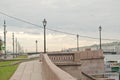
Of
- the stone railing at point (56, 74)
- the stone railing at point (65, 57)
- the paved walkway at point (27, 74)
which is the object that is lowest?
the paved walkway at point (27, 74)

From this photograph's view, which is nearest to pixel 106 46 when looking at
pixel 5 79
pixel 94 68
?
pixel 94 68

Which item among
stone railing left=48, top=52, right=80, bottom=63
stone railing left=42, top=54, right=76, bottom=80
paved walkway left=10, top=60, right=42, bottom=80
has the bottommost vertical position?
paved walkway left=10, top=60, right=42, bottom=80

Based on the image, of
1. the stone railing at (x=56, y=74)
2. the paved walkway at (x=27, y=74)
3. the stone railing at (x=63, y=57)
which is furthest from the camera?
the stone railing at (x=63, y=57)

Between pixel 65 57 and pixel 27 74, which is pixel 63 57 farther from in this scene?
pixel 27 74

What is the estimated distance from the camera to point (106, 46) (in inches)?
5443

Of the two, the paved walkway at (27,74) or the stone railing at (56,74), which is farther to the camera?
the paved walkway at (27,74)

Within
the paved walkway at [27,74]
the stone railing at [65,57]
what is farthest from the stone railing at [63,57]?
the paved walkway at [27,74]

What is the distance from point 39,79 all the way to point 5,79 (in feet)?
9.67

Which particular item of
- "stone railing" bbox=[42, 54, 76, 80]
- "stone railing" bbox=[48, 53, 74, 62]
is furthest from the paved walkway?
"stone railing" bbox=[42, 54, 76, 80]

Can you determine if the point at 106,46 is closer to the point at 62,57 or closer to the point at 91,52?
the point at 91,52

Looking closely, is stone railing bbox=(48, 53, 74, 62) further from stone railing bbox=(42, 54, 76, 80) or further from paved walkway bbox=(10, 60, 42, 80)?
stone railing bbox=(42, 54, 76, 80)

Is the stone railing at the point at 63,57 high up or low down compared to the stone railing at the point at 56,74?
down

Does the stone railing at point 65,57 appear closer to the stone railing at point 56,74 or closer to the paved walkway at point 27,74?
the paved walkway at point 27,74

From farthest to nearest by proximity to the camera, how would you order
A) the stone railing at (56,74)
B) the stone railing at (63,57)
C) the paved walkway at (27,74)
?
the stone railing at (63,57) → the paved walkway at (27,74) → the stone railing at (56,74)
